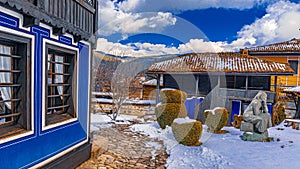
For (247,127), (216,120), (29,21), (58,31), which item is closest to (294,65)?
(216,120)

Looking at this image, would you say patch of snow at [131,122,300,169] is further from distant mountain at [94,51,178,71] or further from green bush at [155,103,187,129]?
distant mountain at [94,51,178,71]

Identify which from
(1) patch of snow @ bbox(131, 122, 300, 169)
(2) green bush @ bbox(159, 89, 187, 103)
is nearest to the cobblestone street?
(1) patch of snow @ bbox(131, 122, 300, 169)

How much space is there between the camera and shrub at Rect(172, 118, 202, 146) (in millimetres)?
6398

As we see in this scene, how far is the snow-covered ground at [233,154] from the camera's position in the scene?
4984mm

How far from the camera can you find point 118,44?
1429cm

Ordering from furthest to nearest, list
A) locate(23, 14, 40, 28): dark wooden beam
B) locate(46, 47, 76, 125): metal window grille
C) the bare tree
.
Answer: the bare tree, locate(46, 47, 76, 125): metal window grille, locate(23, 14, 40, 28): dark wooden beam

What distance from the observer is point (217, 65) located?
516 inches

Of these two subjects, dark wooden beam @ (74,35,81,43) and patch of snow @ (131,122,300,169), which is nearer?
dark wooden beam @ (74,35,81,43)

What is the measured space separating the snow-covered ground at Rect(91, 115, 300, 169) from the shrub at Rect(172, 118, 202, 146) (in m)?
0.18

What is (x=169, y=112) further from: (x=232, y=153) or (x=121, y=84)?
(x=121, y=84)

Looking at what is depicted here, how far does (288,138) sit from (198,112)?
499 centimetres

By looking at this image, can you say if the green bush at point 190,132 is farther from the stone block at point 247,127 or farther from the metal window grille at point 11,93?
the metal window grille at point 11,93

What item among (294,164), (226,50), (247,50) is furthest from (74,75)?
(247,50)

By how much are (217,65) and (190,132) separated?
25.3ft
